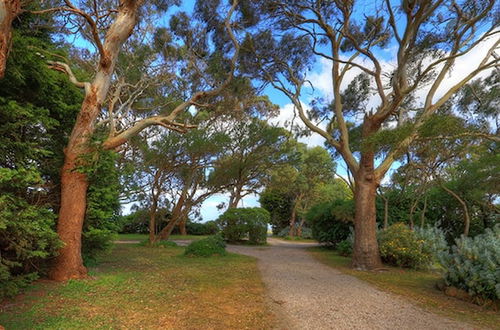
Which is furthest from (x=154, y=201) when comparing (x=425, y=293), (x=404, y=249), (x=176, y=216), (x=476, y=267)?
(x=476, y=267)

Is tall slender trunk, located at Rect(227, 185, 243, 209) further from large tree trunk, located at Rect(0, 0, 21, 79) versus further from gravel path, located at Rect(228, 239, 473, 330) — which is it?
large tree trunk, located at Rect(0, 0, 21, 79)

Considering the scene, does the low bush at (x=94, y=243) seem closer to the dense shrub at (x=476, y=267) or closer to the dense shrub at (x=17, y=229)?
the dense shrub at (x=17, y=229)

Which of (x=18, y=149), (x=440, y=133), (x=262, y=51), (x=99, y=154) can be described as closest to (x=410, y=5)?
(x=440, y=133)

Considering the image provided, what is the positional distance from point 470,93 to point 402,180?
444cm

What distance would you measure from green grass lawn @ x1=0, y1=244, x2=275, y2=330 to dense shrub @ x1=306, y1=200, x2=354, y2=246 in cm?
772

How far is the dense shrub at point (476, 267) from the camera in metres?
5.30

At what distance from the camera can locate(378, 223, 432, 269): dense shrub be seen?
9500 millimetres

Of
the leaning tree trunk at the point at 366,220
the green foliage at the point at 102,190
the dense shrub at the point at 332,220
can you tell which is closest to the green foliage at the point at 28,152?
the green foliage at the point at 102,190

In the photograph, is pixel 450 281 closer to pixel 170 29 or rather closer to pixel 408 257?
pixel 408 257

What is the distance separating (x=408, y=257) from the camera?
962 cm

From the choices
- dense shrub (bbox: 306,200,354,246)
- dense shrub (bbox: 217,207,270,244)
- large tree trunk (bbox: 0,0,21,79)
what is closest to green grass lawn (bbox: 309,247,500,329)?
dense shrub (bbox: 306,200,354,246)

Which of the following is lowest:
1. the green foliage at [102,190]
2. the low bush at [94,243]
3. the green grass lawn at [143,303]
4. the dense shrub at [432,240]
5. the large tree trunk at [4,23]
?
the green grass lawn at [143,303]

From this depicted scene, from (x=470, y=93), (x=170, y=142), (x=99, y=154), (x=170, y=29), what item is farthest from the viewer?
(x=170, y=142)

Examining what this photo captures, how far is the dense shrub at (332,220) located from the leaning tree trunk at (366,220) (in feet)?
13.3
